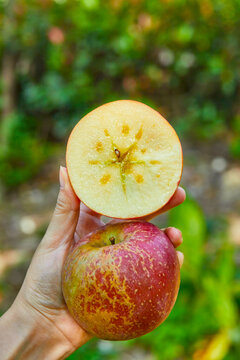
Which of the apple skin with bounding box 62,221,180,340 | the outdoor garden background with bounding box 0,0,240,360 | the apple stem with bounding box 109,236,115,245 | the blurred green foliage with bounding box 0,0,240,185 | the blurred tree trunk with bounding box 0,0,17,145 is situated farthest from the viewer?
the blurred tree trunk with bounding box 0,0,17,145

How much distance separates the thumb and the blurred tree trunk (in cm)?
361

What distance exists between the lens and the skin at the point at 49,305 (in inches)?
56.1

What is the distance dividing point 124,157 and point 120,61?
356 cm

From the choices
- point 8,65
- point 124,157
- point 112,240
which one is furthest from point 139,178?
point 8,65

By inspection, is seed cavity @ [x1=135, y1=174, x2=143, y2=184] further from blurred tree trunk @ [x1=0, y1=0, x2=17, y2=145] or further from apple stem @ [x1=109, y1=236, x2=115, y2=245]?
blurred tree trunk @ [x1=0, y1=0, x2=17, y2=145]

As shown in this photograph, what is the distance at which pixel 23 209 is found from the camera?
13.3 feet

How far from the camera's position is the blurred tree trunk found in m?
4.92

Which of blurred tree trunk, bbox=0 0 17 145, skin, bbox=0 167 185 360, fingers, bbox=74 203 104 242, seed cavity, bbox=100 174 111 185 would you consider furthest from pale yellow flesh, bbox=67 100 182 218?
blurred tree trunk, bbox=0 0 17 145

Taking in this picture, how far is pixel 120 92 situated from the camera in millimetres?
4859

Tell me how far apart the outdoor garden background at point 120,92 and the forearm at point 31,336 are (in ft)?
4.04

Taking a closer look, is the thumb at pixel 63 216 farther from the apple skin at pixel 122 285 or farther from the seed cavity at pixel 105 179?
the apple skin at pixel 122 285

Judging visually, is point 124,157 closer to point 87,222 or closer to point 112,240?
point 112,240

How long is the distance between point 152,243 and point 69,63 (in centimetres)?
412

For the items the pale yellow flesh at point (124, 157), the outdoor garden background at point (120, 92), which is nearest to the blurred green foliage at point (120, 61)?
the outdoor garden background at point (120, 92)
